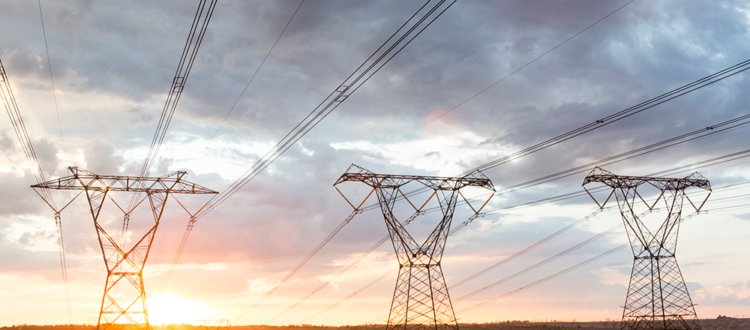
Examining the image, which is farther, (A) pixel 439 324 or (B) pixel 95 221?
(B) pixel 95 221

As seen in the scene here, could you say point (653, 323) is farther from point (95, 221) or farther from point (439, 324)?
point (95, 221)

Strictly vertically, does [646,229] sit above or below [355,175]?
below

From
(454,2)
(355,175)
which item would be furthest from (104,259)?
(454,2)

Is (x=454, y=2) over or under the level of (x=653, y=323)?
over

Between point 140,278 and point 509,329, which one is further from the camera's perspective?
point 509,329

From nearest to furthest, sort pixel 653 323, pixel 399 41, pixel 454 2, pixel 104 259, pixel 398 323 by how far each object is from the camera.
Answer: pixel 454 2
pixel 399 41
pixel 398 323
pixel 104 259
pixel 653 323

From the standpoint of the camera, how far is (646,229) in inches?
2094

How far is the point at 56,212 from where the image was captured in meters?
51.8

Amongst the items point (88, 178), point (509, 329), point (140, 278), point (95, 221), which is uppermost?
point (88, 178)

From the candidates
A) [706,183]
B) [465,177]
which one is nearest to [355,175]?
[465,177]

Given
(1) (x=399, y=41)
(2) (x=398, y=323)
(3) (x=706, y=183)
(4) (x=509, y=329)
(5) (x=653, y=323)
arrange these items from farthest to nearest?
1. (4) (x=509, y=329)
2. (3) (x=706, y=183)
3. (5) (x=653, y=323)
4. (2) (x=398, y=323)
5. (1) (x=399, y=41)

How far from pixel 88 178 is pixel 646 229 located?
55608mm

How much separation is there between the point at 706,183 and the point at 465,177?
28805 mm

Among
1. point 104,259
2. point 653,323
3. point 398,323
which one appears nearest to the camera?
point 398,323
